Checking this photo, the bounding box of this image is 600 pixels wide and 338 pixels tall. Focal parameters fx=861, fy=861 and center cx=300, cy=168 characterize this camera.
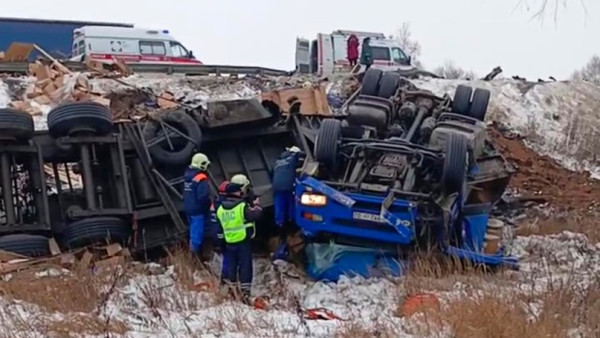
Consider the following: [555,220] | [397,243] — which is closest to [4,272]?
[397,243]

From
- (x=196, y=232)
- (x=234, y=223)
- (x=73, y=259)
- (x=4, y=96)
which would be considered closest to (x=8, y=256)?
(x=73, y=259)

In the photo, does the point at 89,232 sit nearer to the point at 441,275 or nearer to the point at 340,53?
the point at 441,275

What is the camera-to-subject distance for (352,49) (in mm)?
24109

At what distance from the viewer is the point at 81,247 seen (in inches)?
304

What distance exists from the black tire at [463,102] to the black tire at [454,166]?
6.25 feet

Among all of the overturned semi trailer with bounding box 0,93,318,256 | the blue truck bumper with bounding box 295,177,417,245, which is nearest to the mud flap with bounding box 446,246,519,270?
the blue truck bumper with bounding box 295,177,417,245

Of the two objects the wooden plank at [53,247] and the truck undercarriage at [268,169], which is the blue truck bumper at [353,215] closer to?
the truck undercarriage at [268,169]

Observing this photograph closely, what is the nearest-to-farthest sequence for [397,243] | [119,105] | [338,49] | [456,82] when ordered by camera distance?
1. [397,243]
2. [119,105]
3. [456,82]
4. [338,49]

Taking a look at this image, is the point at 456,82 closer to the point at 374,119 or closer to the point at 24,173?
the point at 374,119

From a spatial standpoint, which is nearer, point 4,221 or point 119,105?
point 4,221

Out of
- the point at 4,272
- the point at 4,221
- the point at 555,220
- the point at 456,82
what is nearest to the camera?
the point at 4,272

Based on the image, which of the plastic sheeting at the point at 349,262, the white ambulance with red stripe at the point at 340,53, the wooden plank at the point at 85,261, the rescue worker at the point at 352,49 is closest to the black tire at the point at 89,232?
the wooden plank at the point at 85,261

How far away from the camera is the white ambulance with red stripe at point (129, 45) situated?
23500 mm

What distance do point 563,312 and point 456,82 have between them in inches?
615
